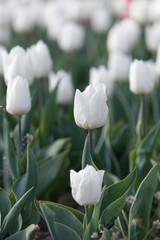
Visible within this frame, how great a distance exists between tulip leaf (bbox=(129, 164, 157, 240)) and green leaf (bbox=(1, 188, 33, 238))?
370 millimetres

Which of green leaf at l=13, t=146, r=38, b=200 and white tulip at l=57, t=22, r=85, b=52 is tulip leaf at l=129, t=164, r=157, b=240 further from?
white tulip at l=57, t=22, r=85, b=52

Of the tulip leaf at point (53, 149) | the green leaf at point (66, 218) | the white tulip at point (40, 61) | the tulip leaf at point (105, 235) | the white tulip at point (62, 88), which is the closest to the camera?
the tulip leaf at point (105, 235)

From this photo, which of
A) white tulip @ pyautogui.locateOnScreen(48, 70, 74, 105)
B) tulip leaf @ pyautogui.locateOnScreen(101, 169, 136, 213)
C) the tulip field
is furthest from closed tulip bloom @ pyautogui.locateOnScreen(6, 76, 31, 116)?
white tulip @ pyautogui.locateOnScreen(48, 70, 74, 105)

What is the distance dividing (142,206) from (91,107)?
0.40 m

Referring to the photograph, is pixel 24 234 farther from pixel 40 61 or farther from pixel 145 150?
pixel 40 61

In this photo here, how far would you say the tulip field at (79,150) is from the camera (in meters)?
1.65

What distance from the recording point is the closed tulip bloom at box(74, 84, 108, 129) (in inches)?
66.6

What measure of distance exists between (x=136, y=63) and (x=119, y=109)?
80cm

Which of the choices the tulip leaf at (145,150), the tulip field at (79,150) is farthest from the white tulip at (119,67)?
the tulip leaf at (145,150)

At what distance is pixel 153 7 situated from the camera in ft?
15.9

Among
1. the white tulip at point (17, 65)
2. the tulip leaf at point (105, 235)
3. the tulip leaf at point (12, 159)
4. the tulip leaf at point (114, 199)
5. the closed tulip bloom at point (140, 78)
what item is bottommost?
the tulip leaf at point (105, 235)

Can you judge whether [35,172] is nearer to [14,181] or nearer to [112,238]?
[14,181]

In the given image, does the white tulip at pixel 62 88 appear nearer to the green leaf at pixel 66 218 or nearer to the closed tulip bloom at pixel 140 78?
the closed tulip bloom at pixel 140 78

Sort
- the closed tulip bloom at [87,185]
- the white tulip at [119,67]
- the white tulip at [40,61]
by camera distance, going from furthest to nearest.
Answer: the white tulip at [119,67] → the white tulip at [40,61] → the closed tulip bloom at [87,185]
